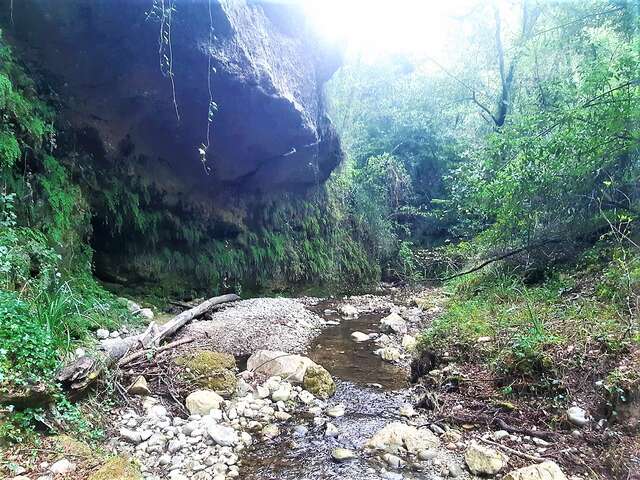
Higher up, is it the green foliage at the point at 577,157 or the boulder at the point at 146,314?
the green foliage at the point at 577,157

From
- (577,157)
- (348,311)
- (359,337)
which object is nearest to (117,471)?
(359,337)

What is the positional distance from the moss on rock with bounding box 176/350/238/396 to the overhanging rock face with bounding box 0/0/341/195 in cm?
411

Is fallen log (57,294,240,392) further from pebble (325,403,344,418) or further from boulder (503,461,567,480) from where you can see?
boulder (503,461,567,480)

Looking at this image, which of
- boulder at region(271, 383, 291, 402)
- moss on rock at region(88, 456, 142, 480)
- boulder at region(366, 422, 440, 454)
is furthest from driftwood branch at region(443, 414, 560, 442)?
moss on rock at region(88, 456, 142, 480)

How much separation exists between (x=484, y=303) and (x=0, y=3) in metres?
7.62

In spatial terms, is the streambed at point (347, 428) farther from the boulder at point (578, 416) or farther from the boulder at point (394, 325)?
the boulder at point (578, 416)

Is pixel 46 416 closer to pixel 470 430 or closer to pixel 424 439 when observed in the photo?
pixel 424 439

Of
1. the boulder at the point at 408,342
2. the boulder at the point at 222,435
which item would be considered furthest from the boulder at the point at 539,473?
the boulder at the point at 408,342

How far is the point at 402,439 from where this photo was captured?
9.56 ft

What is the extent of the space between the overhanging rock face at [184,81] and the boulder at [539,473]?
5802 millimetres

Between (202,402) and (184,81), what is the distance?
509cm

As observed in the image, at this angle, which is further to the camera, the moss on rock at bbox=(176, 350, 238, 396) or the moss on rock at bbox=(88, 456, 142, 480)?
the moss on rock at bbox=(176, 350, 238, 396)

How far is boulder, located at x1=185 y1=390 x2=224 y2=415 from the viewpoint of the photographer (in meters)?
3.37

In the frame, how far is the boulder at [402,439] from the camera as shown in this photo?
2857 mm
